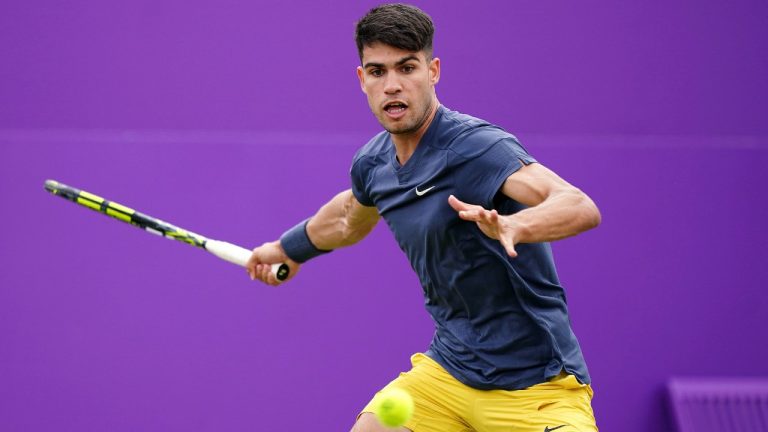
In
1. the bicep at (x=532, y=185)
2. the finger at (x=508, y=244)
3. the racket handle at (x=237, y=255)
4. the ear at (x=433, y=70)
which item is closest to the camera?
the finger at (x=508, y=244)

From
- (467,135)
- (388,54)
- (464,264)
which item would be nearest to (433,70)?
(388,54)

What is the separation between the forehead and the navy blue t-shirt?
0.18m

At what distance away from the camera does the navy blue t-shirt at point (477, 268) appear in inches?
119

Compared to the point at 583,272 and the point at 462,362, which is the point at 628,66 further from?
the point at 462,362

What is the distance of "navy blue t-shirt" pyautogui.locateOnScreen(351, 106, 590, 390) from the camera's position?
3.02 m

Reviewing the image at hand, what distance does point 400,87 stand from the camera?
3.15 metres

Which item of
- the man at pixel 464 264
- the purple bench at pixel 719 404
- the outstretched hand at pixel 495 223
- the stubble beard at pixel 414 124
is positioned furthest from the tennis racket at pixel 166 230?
the purple bench at pixel 719 404

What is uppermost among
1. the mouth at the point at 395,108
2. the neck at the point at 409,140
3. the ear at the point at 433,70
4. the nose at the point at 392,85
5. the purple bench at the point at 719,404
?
the ear at the point at 433,70

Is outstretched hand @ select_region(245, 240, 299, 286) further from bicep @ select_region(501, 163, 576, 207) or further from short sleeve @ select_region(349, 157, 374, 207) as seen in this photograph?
bicep @ select_region(501, 163, 576, 207)

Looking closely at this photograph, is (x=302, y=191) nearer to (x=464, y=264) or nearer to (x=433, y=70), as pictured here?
(x=433, y=70)

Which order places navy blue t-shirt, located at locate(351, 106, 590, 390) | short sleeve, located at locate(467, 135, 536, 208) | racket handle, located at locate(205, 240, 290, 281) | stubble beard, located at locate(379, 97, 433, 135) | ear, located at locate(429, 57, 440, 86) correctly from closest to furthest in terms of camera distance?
short sleeve, located at locate(467, 135, 536, 208) < navy blue t-shirt, located at locate(351, 106, 590, 390) < stubble beard, located at locate(379, 97, 433, 135) < ear, located at locate(429, 57, 440, 86) < racket handle, located at locate(205, 240, 290, 281)

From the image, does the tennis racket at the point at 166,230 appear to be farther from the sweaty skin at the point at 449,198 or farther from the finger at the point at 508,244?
the finger at the point at 508,244

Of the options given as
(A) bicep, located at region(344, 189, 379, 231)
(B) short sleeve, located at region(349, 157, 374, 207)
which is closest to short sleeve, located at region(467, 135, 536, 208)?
(B) short sleeve, located at region(349, 157, 374, 207)

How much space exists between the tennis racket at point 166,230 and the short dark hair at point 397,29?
1.05 metres
